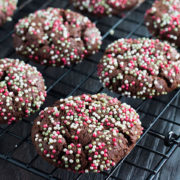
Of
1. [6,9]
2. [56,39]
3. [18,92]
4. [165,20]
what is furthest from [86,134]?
[6,9]

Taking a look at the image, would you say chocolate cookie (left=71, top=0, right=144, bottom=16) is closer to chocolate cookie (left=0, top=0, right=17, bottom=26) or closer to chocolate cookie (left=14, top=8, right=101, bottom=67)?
chocolate cookie (left=14, top=8, right=101, bottom=67)

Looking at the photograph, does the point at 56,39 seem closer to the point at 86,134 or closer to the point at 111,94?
the point at 111,94

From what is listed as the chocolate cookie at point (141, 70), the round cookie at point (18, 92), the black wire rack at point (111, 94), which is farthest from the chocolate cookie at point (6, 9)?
the chocolate cookie at point (141, 70)

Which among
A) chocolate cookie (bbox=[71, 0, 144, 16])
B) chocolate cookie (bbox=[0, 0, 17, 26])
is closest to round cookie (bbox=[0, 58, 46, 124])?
chocolate cookie (bbox=[0, 0, 17, 26])

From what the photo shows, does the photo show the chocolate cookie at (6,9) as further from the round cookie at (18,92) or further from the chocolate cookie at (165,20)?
the chocolate cookie at (165,20)

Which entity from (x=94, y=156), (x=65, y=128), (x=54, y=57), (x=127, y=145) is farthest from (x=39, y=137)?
(x=54, y=57)

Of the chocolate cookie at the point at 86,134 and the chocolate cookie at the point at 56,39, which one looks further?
the chocolate cookie at the point at 56,39
